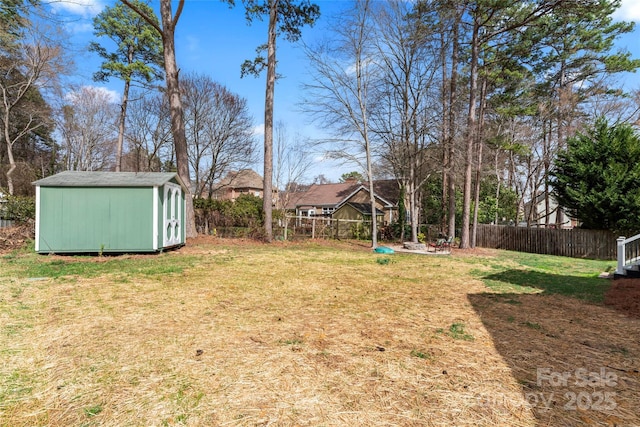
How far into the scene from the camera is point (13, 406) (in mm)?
2051

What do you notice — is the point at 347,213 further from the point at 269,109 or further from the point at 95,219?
the point at 95,219

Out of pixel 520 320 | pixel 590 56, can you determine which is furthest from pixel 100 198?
pixel 590 56

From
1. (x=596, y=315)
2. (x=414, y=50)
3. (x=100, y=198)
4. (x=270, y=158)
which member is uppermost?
(x=414, y=50)

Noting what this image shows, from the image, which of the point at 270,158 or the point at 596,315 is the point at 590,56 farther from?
the point at 596,315

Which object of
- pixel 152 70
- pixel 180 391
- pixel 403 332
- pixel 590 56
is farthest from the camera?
pixel 152 70

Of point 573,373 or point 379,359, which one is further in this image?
point 379,359

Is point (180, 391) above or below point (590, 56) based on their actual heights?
below

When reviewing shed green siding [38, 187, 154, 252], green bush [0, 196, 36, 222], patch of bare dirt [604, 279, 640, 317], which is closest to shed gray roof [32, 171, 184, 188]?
shed green siding [38, 187, 154, 252]

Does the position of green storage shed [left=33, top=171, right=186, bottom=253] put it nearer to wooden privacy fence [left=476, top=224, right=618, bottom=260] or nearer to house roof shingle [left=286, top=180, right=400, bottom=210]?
wooden privacy fence [left=476, top=224, right=618, bottom=260]

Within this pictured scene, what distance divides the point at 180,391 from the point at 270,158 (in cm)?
1239

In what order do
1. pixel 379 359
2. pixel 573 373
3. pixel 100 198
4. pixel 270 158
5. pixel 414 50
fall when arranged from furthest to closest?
pixel 414 50
pixel 270 158
pixel 100 198
pixel 379 359
pixel 573 373

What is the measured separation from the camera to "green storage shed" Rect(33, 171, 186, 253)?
351 inches

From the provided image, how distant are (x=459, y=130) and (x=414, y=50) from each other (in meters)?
4.41

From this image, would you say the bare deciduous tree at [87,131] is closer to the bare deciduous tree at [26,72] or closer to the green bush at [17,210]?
the bare deciduous tree at [26,72]
